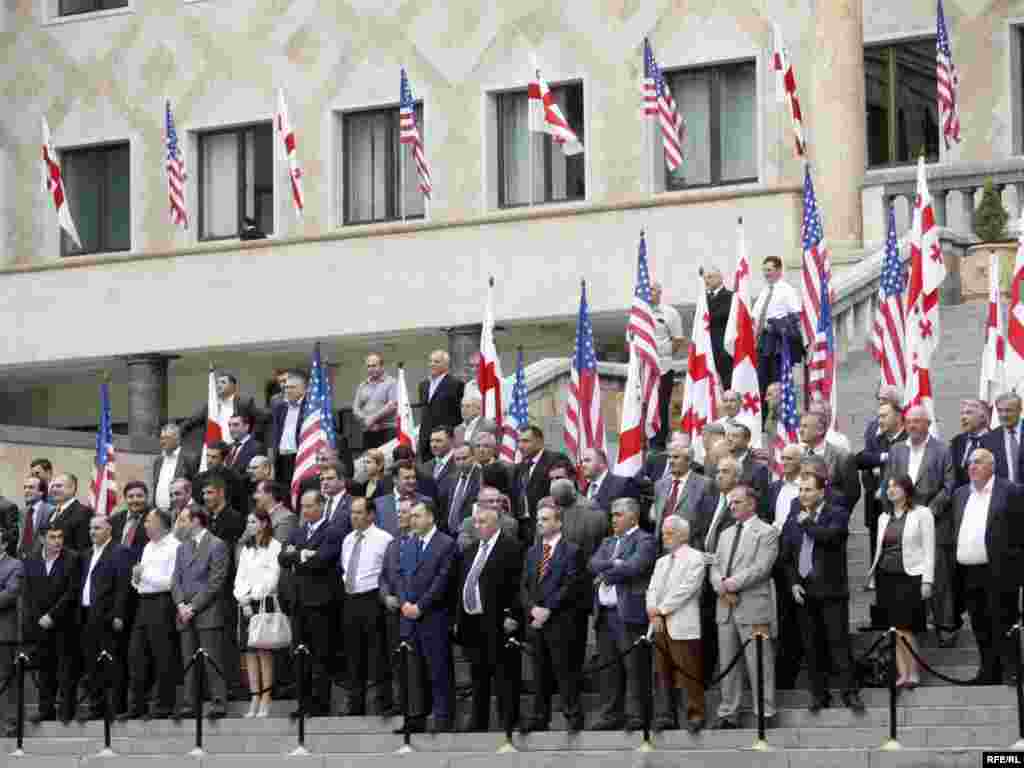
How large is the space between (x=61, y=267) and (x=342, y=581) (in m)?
20.3

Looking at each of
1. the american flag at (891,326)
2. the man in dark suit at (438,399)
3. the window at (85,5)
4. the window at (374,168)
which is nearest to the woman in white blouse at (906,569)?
the american flag at (891,326)

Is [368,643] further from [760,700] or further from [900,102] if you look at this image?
[900,102]

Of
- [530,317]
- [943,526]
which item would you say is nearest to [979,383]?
[943,526]

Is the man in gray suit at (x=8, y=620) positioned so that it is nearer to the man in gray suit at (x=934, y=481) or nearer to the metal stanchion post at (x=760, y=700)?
the metal stanchion post at (x=760, y=700)

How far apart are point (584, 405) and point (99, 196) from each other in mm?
18571

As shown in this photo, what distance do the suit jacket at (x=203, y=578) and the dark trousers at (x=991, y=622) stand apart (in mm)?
6869

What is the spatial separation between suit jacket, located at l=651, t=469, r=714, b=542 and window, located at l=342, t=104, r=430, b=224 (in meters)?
18.9

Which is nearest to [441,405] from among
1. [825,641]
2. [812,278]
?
[812,278]

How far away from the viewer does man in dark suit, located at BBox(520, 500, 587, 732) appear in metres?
24.9

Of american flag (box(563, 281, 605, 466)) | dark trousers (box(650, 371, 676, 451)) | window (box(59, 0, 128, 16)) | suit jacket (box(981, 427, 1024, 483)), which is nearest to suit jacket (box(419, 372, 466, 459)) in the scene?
american flag (box(563, 281, 605, 466))

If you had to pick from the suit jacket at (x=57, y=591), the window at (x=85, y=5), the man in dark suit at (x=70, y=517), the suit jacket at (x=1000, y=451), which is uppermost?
the window at (x=85, y=5)

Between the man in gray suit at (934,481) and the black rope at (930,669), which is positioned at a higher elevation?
the man in gray suit at (934,481)

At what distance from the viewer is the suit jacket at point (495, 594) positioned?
83.0 feet

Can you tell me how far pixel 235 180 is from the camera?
4528 cm
